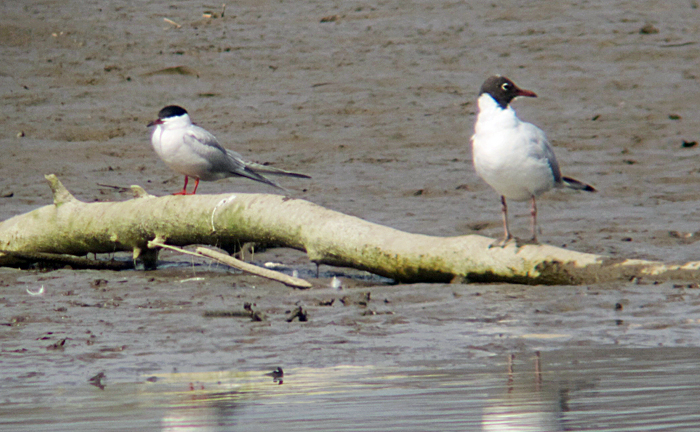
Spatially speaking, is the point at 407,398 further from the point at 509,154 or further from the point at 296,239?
the point at 296,239

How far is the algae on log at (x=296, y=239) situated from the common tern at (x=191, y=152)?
870mm

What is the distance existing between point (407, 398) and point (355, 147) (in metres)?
8.84

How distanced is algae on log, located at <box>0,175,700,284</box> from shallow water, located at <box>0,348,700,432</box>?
1.58 metres

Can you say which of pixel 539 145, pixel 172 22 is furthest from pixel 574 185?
pixel 172 22

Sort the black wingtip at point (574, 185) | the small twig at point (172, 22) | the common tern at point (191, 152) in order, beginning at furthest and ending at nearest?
1. the small twig at point (172, 22)
2. the common tern at point (191, 152)
3. the black wingtip at point (574, 185)

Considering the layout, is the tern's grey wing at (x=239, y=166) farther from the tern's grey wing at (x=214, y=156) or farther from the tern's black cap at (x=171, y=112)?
the tern's black cap at (x=171, y=112)

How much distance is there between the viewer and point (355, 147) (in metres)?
13.0

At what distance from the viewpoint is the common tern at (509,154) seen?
688cm

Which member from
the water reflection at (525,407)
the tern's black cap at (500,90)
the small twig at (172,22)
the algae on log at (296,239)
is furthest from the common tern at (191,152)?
the small twig at (172,22)

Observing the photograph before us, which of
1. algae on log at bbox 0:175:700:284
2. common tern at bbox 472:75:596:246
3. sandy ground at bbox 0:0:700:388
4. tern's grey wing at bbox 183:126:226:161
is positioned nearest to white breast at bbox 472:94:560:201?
common tern at bbox 472:75:596:246

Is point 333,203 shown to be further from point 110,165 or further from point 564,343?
point 564,343

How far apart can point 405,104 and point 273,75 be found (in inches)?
101

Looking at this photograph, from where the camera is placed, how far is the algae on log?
677 centimetres

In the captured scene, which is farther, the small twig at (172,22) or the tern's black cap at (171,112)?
the small twig at (172,22)
